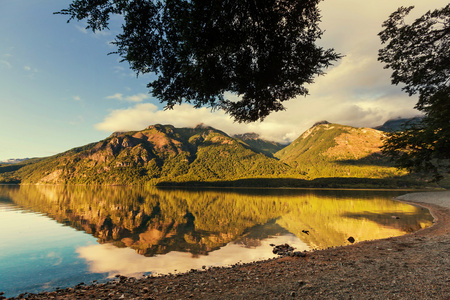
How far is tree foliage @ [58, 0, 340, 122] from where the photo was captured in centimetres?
713

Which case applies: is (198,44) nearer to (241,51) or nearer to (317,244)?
(241,51)

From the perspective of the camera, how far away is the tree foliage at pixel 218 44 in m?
7.13

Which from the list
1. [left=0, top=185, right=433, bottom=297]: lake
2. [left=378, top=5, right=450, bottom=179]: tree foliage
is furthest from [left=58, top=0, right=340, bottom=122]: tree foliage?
[left=0, top=185, right=433, bottom=297]: lake

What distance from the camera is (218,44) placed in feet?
24.7

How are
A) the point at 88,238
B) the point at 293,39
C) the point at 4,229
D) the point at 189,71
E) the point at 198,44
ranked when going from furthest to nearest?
the point at 4,229, the point at 88,238, the point at 293,39, the point at 189,71, the point at 198,44

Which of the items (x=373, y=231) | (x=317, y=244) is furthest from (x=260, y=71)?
(x=373, y=231)

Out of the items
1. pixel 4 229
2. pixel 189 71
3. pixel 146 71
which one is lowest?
pixel 4 229

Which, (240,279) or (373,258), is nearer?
(240,279)

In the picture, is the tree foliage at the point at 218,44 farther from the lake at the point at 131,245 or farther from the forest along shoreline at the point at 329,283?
the lake at the point at 131,245

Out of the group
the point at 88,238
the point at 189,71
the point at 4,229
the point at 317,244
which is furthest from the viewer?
the point at 4,229

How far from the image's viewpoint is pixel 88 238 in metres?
24.3

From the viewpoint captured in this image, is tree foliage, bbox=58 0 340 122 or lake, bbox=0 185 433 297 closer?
tree foliage, bbox=58 0 340 122

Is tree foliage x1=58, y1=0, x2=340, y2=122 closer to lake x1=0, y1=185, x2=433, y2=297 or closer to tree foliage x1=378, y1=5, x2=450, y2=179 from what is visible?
tree foliage x1=378, y1=5, x2=450, y2=179

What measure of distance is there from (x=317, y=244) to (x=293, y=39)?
1981cm
